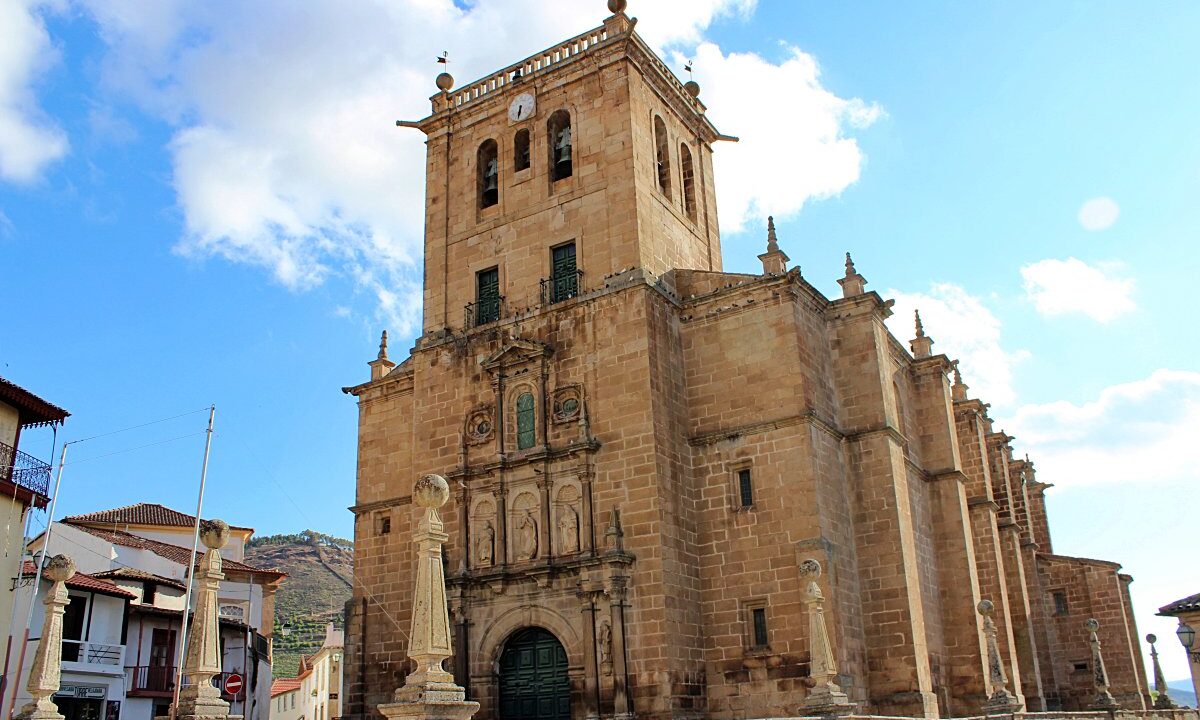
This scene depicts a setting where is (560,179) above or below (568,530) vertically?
above

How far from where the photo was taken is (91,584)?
1080 inches

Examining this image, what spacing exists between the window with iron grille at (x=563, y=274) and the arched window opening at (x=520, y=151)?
2.90m

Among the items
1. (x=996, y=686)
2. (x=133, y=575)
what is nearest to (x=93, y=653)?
(x=133, y=575)

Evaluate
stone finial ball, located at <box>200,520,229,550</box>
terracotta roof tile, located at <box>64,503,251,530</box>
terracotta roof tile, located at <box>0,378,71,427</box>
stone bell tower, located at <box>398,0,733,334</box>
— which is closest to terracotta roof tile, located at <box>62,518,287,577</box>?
terracotta roof tile, located at <box>64,503,251,530</box>

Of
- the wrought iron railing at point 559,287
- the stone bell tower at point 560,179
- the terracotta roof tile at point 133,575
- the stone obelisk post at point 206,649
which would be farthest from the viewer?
the terracotta roof tile at point 133,575

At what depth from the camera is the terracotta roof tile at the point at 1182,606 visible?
2725 centimetres

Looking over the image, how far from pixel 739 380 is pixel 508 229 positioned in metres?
7.28

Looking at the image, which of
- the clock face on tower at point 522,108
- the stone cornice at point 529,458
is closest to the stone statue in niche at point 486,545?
the stone cornice at point 529,458

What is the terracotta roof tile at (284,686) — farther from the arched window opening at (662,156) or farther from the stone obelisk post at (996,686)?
the stone obelisk post at (996,686)

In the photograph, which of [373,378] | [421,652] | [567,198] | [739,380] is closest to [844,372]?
[739,380]

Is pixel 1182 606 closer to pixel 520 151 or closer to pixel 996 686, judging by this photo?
pixel 996 686

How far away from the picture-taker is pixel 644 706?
2048 centimetres

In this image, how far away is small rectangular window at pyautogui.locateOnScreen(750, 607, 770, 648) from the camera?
2131cm

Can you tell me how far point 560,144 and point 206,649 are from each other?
56.5 ft
